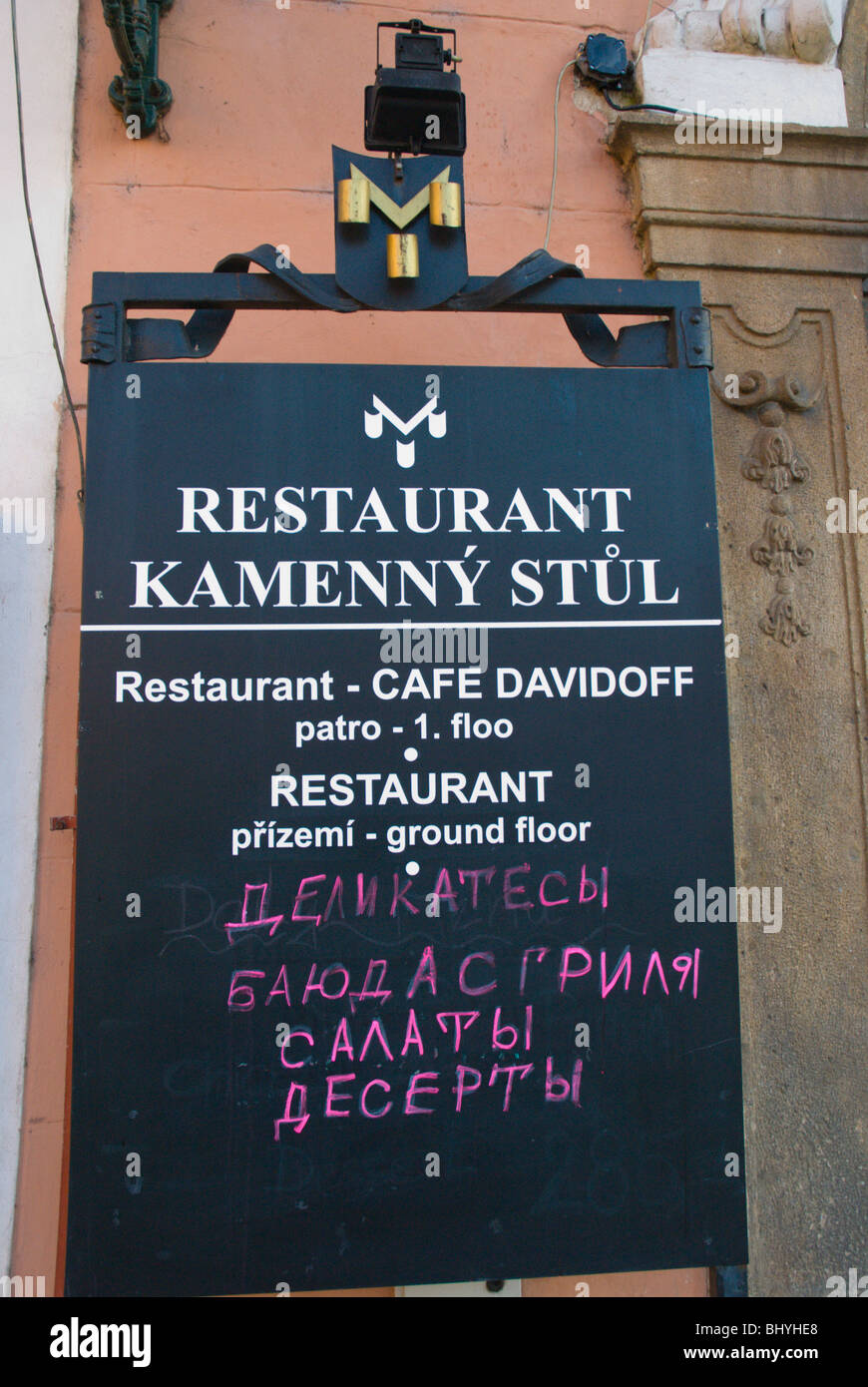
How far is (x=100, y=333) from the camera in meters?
2.48

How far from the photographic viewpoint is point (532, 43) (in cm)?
345

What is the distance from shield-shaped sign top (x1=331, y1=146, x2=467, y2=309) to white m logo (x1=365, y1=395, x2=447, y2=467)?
0.26 m

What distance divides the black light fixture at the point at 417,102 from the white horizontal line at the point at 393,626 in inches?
50.7

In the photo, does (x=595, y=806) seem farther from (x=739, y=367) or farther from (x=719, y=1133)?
(x=739, y=367)

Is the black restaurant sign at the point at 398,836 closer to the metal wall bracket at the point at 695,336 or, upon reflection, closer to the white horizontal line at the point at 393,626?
the white horizontal line at the point at 393,626

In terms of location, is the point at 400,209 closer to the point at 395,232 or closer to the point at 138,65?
the point at 395,232

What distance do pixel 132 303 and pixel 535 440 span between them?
1077 mm

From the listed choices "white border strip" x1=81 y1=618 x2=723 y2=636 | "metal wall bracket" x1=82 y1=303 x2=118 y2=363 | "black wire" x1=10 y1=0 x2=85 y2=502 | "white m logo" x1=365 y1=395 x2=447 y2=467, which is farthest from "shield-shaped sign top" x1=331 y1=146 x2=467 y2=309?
"black wire" x1=10 y1=0 x2=85 y2=502

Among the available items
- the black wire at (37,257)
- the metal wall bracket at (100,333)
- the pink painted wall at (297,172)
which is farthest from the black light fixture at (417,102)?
the black wire at (37,257)

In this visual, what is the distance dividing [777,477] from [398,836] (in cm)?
178

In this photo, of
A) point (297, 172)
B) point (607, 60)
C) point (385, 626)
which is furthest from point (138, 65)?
point (385, 626)

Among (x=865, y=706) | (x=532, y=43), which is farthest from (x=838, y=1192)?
(x=532, y=43)

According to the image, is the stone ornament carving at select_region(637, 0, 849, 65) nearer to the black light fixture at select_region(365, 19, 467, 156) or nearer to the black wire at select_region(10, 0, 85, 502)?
the black light fixture at select_region(365, 19, 467, 156)

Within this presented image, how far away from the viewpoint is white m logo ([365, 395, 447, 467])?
8.25 feet
